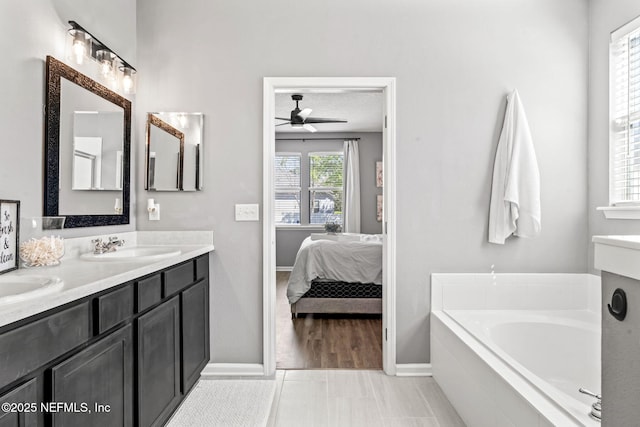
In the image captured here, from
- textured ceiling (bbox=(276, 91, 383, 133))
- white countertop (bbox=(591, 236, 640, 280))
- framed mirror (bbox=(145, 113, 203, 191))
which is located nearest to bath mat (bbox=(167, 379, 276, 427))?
framed mirror (bbox=(145, 113, 203, 191))

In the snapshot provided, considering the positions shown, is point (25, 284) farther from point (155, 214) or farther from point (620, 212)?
point (620, 212)

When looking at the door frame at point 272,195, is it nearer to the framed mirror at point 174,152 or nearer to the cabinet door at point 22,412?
the framed mirror at point 174,152

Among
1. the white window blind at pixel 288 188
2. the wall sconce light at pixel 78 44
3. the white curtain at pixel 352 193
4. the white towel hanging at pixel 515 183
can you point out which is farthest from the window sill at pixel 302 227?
the wall sconce light at pixel 78 44

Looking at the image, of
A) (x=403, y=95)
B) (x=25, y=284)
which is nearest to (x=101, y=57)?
(x=25, y=284)

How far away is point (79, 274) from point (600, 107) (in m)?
3.30

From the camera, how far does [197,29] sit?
9.40 ft

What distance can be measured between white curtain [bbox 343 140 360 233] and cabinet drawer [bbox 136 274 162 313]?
5706 mm

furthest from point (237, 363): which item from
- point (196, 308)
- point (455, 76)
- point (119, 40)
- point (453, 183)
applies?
point (455, 76)

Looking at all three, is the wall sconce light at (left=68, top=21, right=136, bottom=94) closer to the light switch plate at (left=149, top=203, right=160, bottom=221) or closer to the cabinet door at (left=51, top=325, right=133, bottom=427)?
the light switch plate at (left=149, top=203, right=160, bottom=221)

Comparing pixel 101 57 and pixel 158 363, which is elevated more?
pixel 101 57

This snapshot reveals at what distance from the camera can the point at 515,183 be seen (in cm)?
274

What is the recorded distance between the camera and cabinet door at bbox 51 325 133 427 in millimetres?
1265

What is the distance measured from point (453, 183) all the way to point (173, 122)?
2.07 metres

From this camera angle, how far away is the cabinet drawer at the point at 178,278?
2.09 metres
